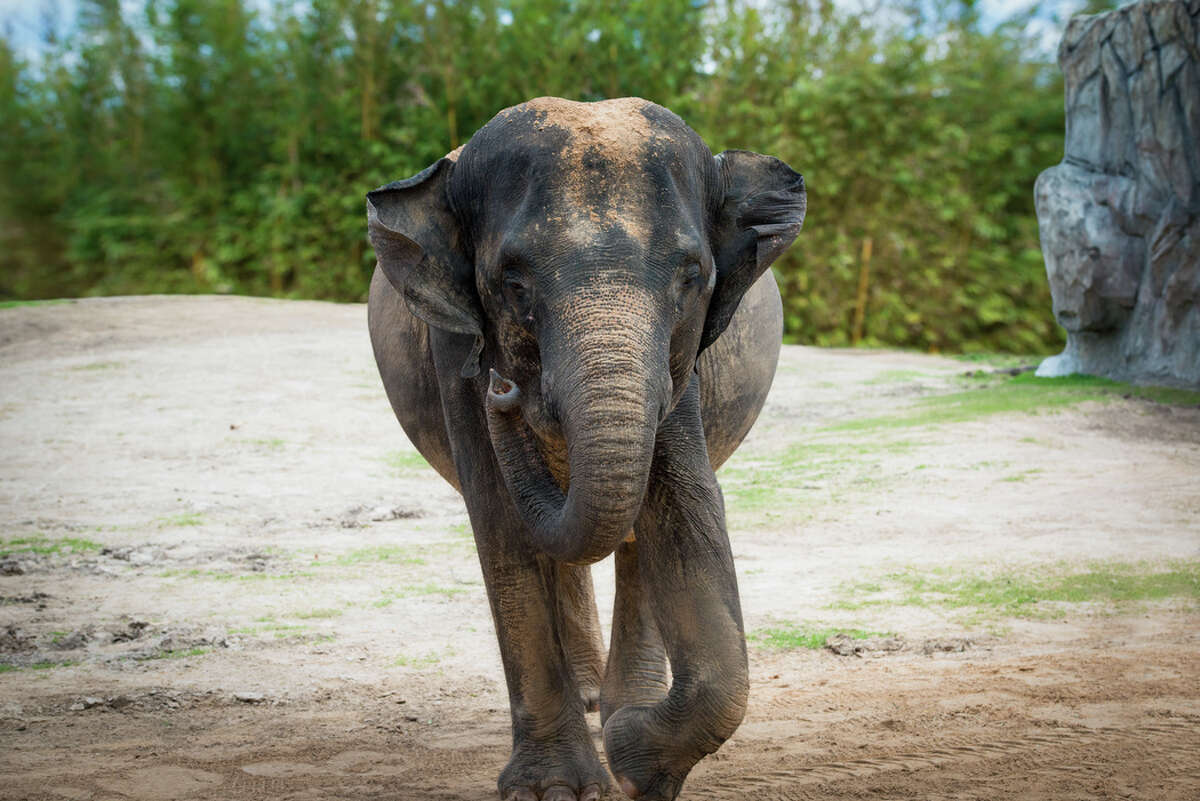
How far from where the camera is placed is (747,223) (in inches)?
157

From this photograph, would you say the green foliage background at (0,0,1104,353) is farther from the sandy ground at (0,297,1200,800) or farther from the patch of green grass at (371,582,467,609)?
the patch of green grass at (371,582,467,609)

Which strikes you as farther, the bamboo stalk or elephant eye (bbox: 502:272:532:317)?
the bamboo stalk

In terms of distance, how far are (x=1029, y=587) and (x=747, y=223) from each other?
398 centimetres

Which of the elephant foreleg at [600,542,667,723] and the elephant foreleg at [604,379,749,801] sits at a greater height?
the elephant foreleg at [604,379,749,801]

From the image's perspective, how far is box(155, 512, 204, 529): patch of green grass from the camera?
29.1 ft

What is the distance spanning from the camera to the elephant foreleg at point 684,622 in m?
3.67

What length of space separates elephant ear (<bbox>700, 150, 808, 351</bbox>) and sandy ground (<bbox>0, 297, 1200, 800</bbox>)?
4.93 ft

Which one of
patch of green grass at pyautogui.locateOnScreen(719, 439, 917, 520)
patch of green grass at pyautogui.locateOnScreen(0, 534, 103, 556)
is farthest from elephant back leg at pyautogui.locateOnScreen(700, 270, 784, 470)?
patch of green grass at pyautogui.locateOnScreen(0, 534, 103, 556)

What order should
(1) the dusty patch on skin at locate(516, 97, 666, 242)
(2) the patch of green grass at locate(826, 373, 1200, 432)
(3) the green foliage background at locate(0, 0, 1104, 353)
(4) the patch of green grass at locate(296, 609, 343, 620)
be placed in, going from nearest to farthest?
(1) the dusty patch on skin at locate(516, 97, 666, 242)
(4) the patch of green grass at locate(296, 609, 343, 620)
(2) the patch of green grass at locate(826, 373, 1200, 432)
(3) the green foliage background at locate(0, 0, 1104, 353)

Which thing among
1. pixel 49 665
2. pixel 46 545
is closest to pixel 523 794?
pixel 49 665

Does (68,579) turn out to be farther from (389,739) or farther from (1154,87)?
(1154,87)

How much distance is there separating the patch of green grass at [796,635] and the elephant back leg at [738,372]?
1.18m

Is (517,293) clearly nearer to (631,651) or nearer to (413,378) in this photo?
(413,378)

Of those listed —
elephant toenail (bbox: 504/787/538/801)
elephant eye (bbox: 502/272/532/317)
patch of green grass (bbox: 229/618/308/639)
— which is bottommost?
patch of green grass (bbox: 229/618/308/639)
